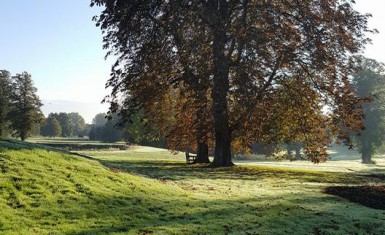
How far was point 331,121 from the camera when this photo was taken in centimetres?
3384

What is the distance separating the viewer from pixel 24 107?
7594 cm

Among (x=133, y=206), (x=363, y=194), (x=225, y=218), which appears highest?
(x=133, y=206)

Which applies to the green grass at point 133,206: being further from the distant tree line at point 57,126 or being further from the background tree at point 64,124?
the background tree at point 64,124

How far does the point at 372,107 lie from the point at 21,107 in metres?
68.8

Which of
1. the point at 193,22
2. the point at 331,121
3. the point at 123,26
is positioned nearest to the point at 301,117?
the point at 331,121

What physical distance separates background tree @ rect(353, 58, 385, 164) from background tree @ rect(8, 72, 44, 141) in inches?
2512

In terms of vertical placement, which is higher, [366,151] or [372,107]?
[372,107]

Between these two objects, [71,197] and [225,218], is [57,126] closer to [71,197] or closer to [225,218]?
[71,197]

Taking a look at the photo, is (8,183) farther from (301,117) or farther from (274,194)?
(301,117)

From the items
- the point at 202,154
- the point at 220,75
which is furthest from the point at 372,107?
the point at 220,75

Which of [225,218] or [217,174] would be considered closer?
[225,218]

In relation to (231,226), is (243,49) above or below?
above

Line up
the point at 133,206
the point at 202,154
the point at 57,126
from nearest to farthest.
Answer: the point at 133,206 → the point at 202,154 → the point at 57,126

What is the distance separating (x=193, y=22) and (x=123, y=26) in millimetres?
5591
